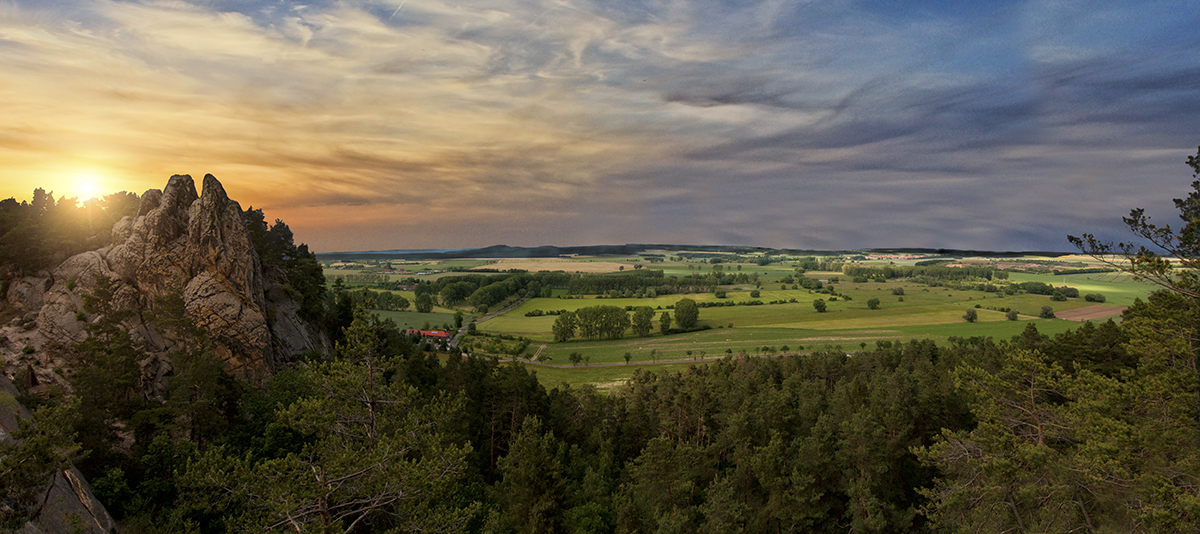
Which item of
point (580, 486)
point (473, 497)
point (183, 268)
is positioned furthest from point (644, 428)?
point (183, 268)

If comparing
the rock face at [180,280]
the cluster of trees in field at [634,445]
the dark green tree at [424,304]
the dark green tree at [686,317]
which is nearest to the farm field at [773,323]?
the dark green tree at [686,317]

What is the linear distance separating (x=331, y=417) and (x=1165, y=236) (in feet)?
96.1

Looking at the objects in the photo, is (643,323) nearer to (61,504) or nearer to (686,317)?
(686,317)

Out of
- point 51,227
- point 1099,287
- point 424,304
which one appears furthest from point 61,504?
point 1099,287

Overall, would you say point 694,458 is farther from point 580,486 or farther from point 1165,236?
point 1165,236

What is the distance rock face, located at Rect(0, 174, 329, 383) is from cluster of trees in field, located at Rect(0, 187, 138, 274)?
1.56m

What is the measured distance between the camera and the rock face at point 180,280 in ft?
122

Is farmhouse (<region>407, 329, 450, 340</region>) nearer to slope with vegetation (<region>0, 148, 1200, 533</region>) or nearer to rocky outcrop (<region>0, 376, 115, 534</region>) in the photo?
slope with vegetation (<region>0, 148, 1200, 533</region>)

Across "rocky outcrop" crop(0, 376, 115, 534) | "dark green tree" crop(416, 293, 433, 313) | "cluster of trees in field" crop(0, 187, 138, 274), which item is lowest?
"dark green tree" crop(416, 293, 433, 313)

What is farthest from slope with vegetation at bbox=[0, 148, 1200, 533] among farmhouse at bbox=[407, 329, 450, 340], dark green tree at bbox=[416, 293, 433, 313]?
dark green tree at bbox=[416, 293, 433, 313]

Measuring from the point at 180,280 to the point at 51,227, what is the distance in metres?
11.8

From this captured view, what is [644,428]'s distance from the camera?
51.8 metres

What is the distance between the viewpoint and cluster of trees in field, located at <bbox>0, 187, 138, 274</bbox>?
38.1 metres

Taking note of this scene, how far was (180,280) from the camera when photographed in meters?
41.0
